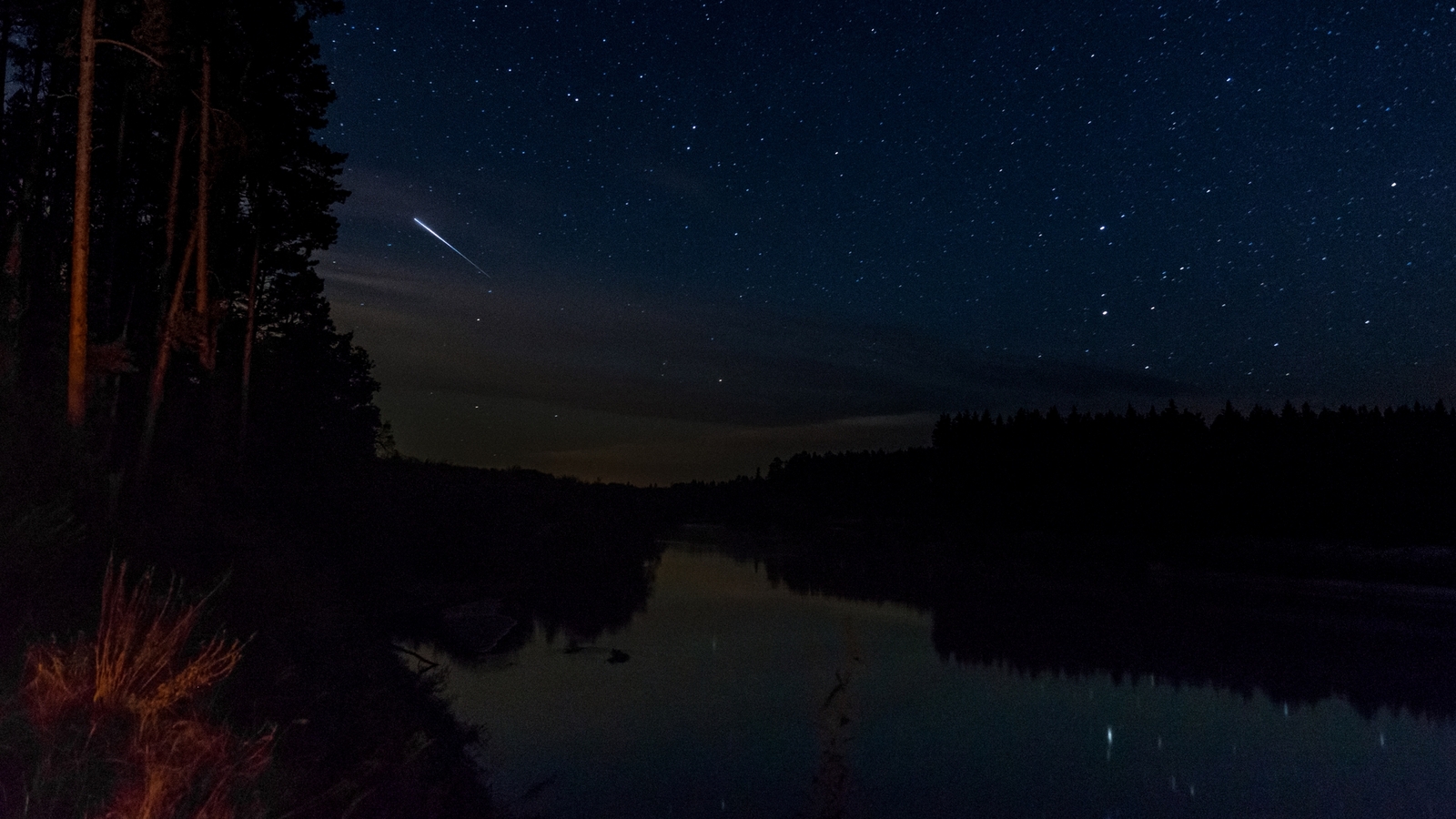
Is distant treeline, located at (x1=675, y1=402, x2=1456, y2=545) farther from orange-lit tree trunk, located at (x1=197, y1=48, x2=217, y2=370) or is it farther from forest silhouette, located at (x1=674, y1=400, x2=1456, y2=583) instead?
orange-lit tree trunk, located at (x1=197, y1=48, x2=217, y2=370)

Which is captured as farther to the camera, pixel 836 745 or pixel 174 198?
pixel 836 745

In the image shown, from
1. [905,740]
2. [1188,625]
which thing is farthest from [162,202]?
[1188,625]

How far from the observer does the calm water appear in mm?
17812

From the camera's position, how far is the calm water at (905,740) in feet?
58.4

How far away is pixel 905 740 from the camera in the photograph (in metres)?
22.0

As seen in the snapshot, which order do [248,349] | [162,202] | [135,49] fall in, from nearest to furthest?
[135,49] < [162,202] < [248,349]

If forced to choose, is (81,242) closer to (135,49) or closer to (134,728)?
(135,49)

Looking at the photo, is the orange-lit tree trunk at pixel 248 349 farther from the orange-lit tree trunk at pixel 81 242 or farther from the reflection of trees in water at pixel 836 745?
the reflection of trees in water at pixel 836 745

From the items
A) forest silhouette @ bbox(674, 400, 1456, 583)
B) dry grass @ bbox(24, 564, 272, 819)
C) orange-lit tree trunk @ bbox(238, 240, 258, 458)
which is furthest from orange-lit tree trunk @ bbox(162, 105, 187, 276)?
forest silhouette @ bbox(674, 400, 1456, 583)

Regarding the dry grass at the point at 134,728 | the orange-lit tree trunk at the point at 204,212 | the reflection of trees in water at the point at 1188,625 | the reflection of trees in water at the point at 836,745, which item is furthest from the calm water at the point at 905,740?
the orange-lit tree trunk at the point at 204,212

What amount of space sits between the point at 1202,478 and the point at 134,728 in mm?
100566

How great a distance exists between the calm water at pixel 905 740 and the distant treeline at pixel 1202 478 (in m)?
60.7

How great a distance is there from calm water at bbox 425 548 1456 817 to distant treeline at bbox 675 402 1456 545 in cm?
6074

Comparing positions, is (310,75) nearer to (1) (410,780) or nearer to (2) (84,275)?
(2) (84,275)
